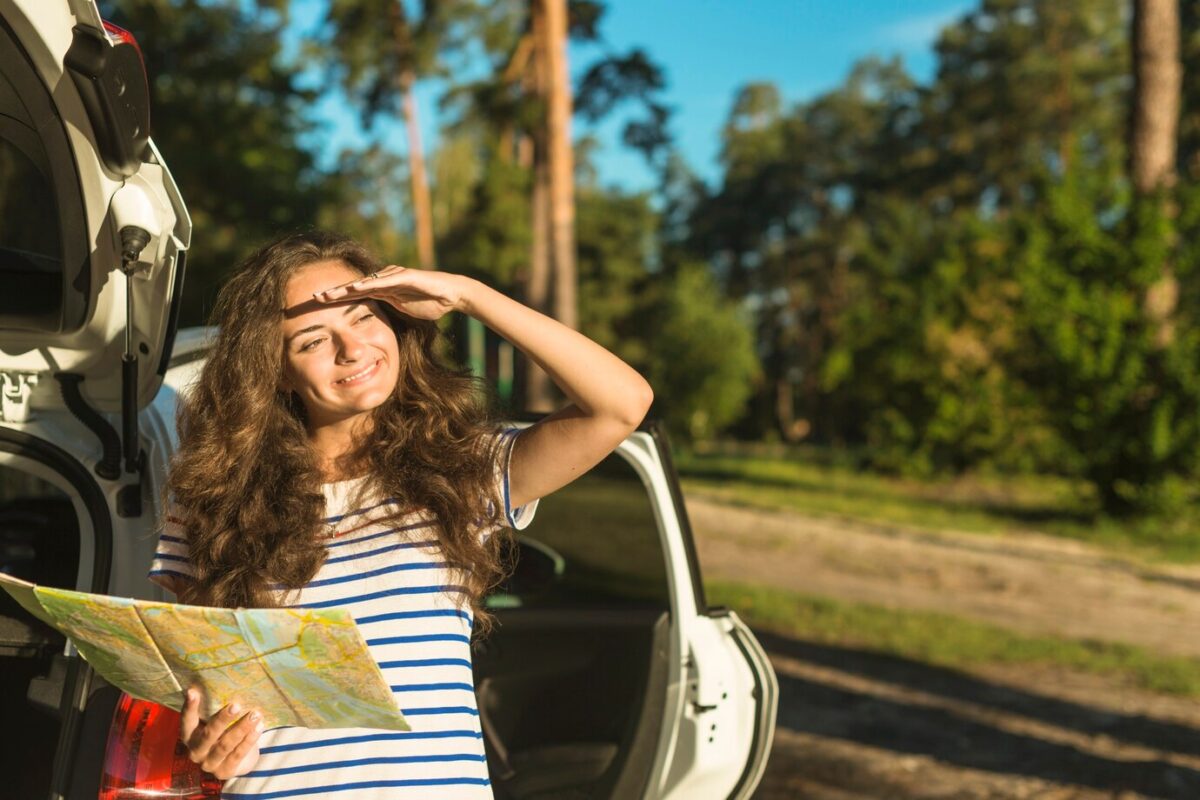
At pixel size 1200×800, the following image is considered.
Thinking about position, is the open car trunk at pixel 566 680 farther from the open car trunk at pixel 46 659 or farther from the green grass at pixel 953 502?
the green grass at pixel 953 502

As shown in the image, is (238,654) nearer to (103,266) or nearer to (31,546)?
(103,266)

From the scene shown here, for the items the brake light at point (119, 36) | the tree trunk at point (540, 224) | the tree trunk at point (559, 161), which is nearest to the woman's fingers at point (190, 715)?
the brake light at point (119, 36)

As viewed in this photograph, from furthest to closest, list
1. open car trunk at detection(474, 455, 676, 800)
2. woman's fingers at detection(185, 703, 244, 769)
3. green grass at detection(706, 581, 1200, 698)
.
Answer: green grass at detection(706, 581, 1200, 698) → open car trunk at detection(474, 455, 676, 800) → woman's fingers at detection(185, 703, 244, 769)

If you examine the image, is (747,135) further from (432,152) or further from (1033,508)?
(1033,508)

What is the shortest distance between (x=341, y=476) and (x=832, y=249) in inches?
2015

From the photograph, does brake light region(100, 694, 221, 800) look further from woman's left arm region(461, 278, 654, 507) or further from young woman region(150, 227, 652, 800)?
woman's left arm region(461, 278, 654, 507)

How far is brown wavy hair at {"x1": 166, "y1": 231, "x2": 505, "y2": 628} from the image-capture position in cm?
192

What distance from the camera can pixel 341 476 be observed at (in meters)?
2.07

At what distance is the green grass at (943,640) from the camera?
7426 millimetres

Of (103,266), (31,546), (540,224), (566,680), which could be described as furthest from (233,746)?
(540,224)

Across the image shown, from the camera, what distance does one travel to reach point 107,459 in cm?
239

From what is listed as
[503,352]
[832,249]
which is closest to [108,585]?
[503,352]

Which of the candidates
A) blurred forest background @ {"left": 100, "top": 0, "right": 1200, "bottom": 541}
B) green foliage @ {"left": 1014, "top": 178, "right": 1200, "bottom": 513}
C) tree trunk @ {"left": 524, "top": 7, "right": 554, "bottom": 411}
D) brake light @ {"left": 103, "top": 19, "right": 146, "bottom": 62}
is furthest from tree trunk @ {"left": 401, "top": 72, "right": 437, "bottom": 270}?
brake light @ {"left": 103, "top": 19, "right": 146, "bottom": 62}

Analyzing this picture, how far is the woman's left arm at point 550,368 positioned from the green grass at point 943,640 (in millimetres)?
6096
